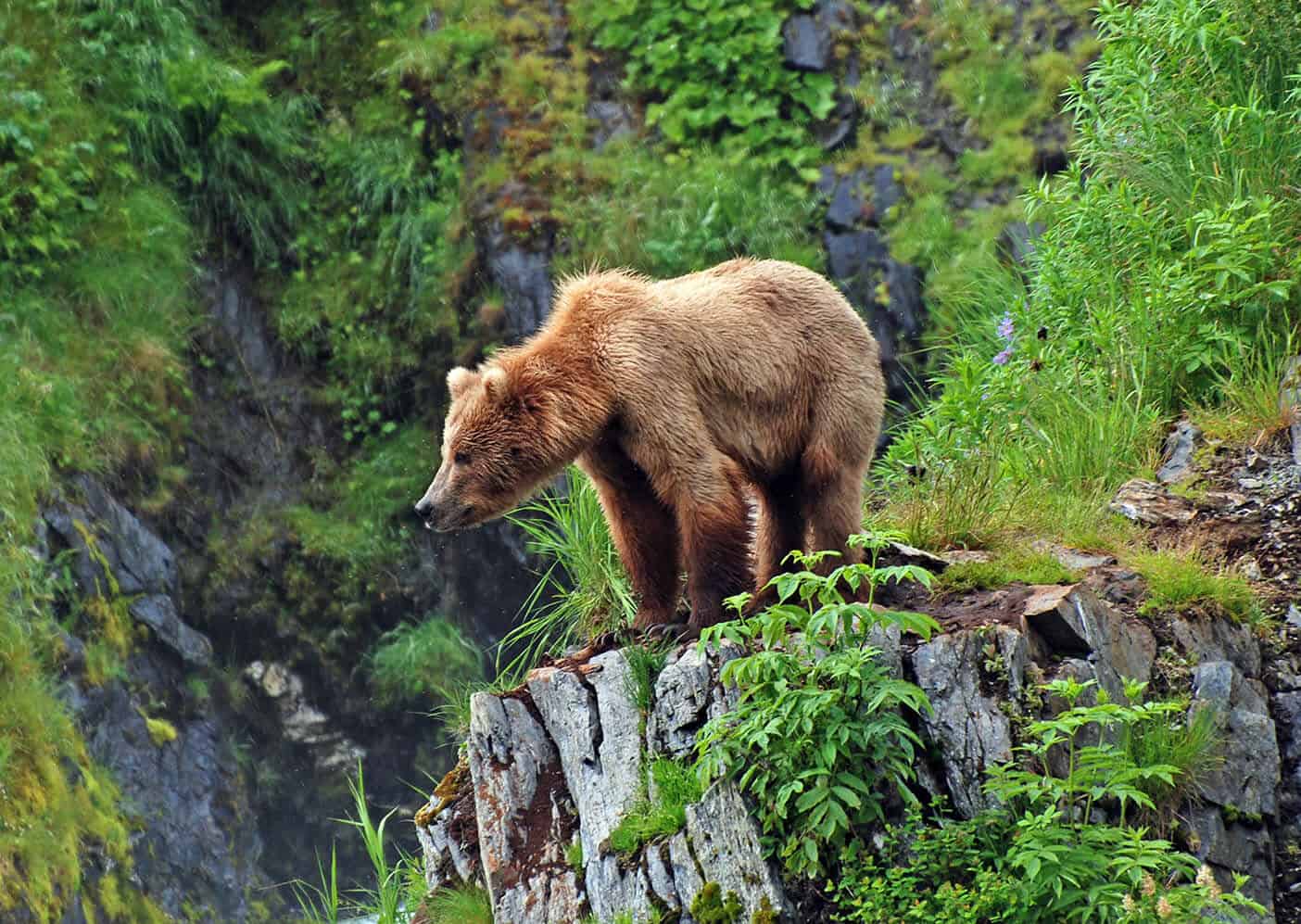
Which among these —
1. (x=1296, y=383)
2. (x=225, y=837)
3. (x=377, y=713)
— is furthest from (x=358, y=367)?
(x=1296, y=383)

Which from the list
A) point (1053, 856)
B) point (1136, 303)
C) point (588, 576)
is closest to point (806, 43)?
point (1136, 303)

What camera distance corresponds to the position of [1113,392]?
7.34m

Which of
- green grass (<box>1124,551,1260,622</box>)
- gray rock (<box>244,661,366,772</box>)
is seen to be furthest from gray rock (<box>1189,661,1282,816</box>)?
gray rock (<box>244,661,366,772</box>)

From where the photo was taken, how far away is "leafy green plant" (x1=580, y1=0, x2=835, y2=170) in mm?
11984

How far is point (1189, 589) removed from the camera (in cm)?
578

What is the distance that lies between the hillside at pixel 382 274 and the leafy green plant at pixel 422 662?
29 mm

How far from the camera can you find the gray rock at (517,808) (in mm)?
5570

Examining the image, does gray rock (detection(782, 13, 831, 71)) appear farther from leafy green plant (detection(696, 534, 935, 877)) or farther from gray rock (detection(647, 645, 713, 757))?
leafy green plant (detection(696, 534, 935, 877))

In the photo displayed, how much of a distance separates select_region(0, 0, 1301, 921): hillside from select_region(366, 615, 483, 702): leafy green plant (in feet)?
0.09

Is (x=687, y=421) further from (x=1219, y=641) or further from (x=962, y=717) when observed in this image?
(x=1219, y=641)

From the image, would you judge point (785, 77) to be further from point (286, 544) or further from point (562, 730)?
point (562, 730)

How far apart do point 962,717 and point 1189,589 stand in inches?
52.7

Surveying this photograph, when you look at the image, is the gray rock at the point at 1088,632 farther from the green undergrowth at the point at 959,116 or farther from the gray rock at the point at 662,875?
the green undergrowth at the point at 959,116

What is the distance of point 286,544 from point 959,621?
25.0 feet
